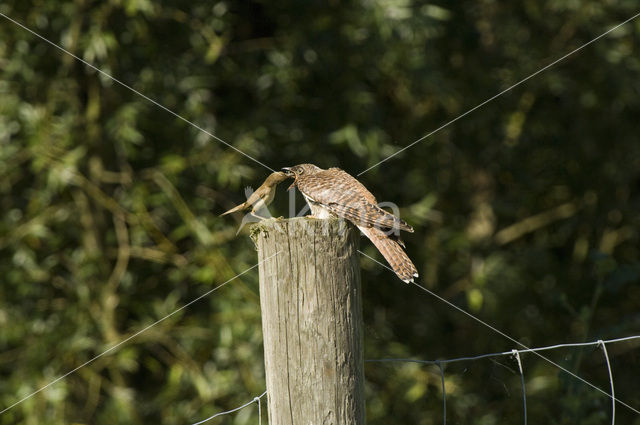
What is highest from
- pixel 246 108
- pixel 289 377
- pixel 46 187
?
pixel 246 108

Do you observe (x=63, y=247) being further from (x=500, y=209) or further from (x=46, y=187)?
(x=500, y=209)

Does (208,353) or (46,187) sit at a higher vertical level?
(46,187)

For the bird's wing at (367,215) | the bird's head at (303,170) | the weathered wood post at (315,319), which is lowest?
the weathered wood post at (315,319)

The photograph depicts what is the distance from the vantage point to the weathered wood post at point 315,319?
1813 millimetres

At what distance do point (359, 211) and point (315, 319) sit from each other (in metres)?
0.68

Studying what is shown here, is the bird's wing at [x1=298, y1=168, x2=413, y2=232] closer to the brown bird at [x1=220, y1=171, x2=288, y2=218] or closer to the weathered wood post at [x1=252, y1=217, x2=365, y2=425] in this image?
the brown bird at [x1=220, y1=171, x2=288, y2=218]

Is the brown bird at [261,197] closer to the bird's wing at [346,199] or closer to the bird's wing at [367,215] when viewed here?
the bird's wing at [346,199]

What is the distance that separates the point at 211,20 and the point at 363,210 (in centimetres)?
278

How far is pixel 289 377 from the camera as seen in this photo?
184cm

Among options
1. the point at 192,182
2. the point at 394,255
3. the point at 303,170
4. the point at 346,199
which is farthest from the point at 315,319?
the point at 192,182

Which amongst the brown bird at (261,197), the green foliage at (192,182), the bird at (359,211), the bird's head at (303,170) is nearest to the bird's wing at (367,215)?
the bird at (359,211)

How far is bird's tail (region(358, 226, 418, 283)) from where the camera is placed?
92.8 inches

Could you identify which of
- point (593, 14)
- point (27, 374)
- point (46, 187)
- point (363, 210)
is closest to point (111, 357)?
point (27, 374)

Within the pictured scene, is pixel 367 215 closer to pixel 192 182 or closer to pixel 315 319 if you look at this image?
pixel 315 319
